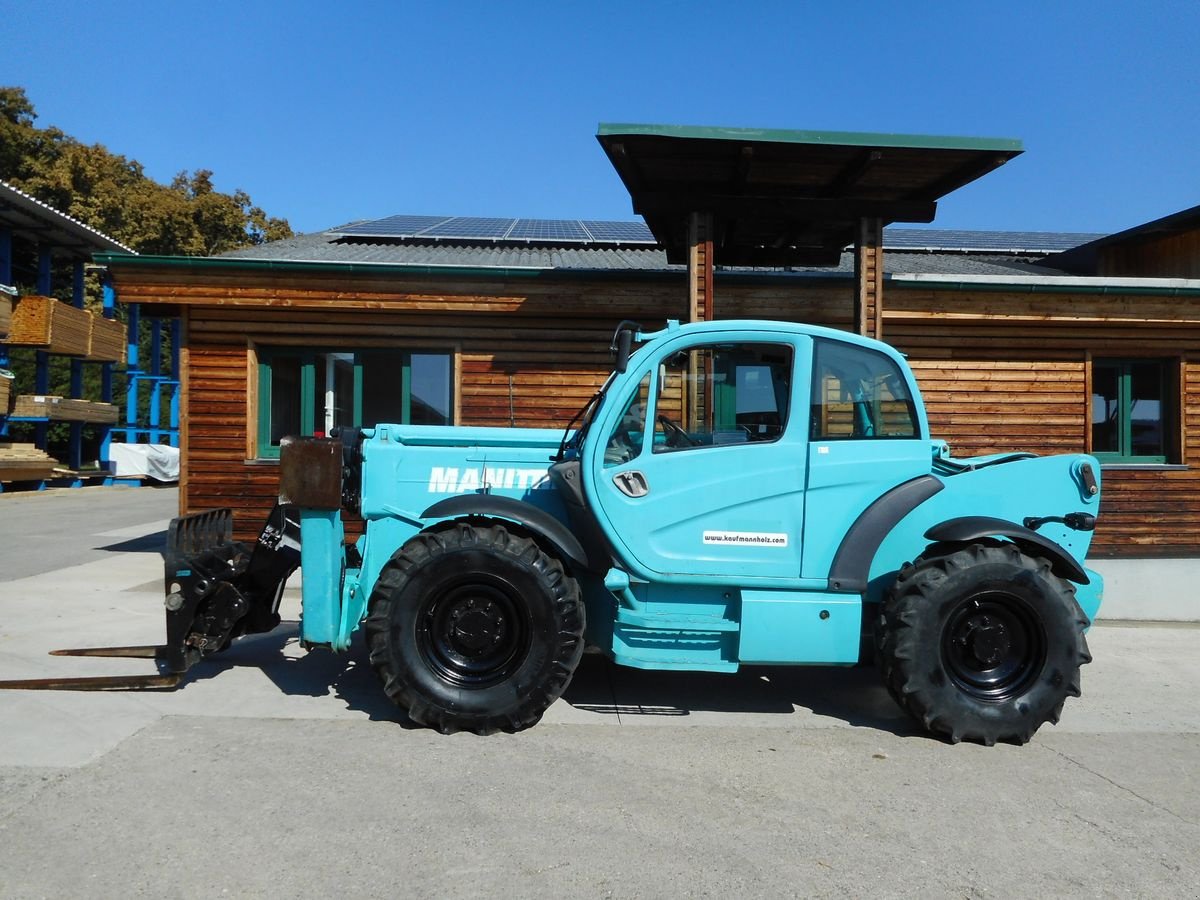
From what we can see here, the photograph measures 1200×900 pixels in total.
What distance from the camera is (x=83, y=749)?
440 centimetres

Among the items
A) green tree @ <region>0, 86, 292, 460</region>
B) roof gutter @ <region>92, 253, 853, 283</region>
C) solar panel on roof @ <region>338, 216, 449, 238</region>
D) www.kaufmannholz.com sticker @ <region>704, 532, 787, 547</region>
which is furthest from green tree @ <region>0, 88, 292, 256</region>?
www.kaufmannholz.com sticker @ <region>704, 532, 787, 547</region>

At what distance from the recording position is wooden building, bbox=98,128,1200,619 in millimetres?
9102

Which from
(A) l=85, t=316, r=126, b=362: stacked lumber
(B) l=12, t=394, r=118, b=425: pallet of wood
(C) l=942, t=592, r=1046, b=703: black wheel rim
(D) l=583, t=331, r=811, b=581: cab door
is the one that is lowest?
(C) l=942, t=592, r=1046, b=703: black wheel rim

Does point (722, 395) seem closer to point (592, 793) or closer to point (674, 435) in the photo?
point (674, 435)

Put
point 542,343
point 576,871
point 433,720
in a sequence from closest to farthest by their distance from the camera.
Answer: point 576,871 → point 433,720 → point 542,343

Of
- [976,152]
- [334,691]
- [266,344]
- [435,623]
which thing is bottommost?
[334,691]

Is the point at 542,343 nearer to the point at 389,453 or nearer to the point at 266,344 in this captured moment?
the point at 266,344

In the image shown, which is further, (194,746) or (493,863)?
(194,746)

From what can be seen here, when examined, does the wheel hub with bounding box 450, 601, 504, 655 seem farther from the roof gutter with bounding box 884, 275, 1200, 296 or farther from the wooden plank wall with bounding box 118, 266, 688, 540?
the roof gutter with bounding box 884, 275, 1200, 296

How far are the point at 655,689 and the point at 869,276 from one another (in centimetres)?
502

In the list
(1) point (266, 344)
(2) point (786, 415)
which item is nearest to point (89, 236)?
(1) point (266, 344)

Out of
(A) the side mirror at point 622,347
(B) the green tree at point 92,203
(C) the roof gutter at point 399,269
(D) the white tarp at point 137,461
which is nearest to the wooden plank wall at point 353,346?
(C) the roof gutter at point 399,269

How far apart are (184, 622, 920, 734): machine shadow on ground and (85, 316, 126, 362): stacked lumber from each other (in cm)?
2376

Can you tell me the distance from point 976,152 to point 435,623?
634cm
